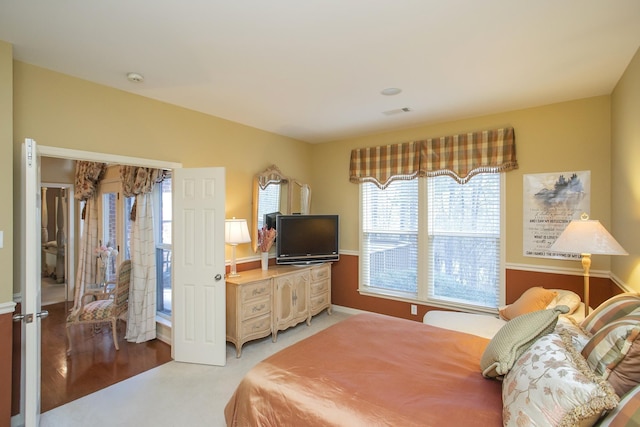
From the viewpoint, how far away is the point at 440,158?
3.96m

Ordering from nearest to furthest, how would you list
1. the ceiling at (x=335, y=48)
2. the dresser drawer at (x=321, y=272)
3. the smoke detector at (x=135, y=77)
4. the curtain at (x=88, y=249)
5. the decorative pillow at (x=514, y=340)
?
the decorative pillow at (x=514, y=340) → the ceiling at (x=335, y=48) → the smoke detector at (x=135, y=77) → the dresser drawer at (x=321, y=272) → the curtain at (x=88, y=249)

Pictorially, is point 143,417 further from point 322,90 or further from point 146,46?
point 322,90

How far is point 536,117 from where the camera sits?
134 inches

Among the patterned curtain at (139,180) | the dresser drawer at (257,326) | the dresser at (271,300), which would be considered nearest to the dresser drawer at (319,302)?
the dresser at (271,300)

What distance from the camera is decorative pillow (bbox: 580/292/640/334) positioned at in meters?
1.61

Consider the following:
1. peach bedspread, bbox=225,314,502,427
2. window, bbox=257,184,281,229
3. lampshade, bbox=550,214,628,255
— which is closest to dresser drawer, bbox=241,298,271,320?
window, bbox=257,184,281,229

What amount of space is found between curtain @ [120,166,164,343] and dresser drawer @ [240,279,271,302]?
1.30 metres

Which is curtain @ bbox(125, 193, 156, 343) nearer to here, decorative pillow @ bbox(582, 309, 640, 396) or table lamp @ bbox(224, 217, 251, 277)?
table lamp @ bbox(224, 217, 251, 277)

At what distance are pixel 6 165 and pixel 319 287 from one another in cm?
351

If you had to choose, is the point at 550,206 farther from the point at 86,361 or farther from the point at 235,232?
the point at 86,361

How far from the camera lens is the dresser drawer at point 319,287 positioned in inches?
174

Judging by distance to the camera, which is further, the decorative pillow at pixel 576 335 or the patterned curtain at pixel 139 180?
the patterned curtain at pixel 139 180

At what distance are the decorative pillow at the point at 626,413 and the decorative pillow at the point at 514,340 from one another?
0.43 m

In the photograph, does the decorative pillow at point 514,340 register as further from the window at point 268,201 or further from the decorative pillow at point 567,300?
the window at point 268,201
